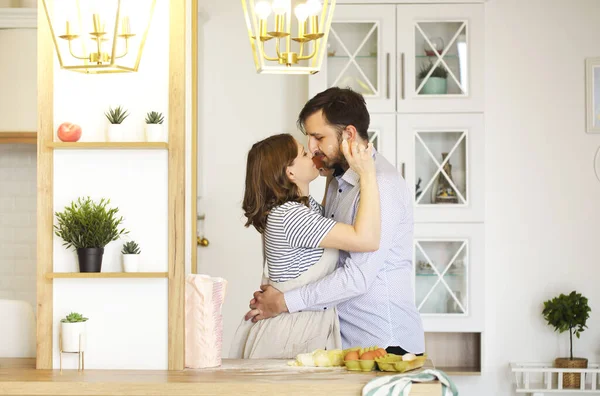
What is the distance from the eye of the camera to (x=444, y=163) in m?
4.42

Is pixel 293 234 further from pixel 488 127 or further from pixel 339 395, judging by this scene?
pixel 488 127

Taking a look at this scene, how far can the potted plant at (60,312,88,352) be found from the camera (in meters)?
2.29

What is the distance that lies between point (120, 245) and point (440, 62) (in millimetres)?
2533

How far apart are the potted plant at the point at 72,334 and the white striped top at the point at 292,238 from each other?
26.3 inches

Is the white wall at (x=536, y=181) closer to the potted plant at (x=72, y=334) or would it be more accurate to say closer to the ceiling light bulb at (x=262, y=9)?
the ceiling light bulb at (x=262, y=9)

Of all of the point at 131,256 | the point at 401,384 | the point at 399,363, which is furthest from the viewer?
the point at 131,256

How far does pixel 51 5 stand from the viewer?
2.39m

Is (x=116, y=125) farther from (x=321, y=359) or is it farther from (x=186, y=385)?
(x=321, y=359)

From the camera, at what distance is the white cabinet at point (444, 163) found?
173 inches

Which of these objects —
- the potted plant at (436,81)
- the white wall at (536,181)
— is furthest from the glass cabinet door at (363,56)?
the white wall at (536,181)

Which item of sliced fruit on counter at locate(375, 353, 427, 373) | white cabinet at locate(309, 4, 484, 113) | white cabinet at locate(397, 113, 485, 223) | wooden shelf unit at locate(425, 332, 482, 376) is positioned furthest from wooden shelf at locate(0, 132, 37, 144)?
sliced fruit on counter at locate(375, 353, 427, 373)

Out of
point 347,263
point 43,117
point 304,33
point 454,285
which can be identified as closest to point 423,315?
point 454,285

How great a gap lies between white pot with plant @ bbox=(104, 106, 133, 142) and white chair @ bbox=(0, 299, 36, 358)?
779 mm

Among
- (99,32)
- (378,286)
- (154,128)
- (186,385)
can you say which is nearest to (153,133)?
(154,128)
